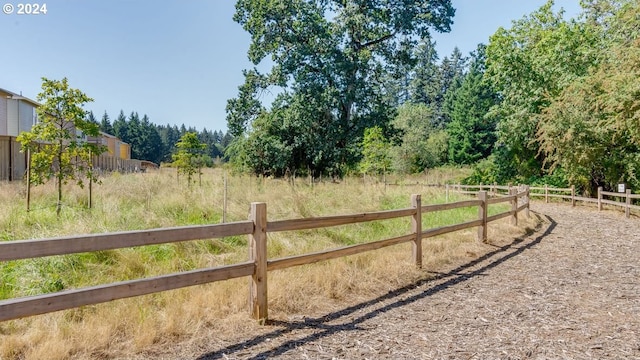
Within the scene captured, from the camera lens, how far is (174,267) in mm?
6031

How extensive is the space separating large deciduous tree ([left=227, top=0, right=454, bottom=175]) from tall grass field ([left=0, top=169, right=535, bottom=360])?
50.1 ft

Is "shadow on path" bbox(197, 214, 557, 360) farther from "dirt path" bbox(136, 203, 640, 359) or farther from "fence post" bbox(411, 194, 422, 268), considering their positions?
"fence post" bbox(411, 194, 422, 268)

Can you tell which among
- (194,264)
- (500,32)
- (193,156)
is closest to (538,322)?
(194,264)

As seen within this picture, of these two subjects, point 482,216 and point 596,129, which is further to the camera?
point 596,129

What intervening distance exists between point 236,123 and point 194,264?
22.5m

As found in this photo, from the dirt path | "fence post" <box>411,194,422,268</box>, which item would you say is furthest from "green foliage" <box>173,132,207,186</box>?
the dirt path

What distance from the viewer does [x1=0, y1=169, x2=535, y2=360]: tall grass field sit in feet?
12.6

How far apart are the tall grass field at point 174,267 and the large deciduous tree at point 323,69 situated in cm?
1528

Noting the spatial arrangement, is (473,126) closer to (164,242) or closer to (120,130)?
(164,242)

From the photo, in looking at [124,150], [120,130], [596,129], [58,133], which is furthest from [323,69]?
[120,130]

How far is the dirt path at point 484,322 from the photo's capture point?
3.79 meters

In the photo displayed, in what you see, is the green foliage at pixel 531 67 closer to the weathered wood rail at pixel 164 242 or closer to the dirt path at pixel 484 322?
the dirt path at pixel 484 322

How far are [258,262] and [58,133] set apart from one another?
295 inches

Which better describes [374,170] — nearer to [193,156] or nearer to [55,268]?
[193,156]
